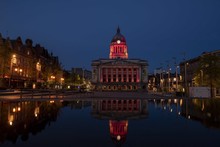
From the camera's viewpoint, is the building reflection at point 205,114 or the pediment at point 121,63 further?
the pediment at point 121,63

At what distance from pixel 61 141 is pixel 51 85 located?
107m

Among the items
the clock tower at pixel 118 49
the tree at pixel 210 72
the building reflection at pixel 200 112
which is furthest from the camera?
the clock tower at pixel 118 49

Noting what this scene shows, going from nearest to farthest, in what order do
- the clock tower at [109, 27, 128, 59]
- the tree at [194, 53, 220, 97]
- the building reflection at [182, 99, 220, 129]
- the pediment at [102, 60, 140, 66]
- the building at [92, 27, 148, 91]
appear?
the building reflection at [182, 99, 220, 129]
the tree at [194, 53, 220, 97]
the building at [92, 27, 148, 91]
the pediment at [102, 60, 140, 66]
the clock tower at [109, 27, 128, 59]

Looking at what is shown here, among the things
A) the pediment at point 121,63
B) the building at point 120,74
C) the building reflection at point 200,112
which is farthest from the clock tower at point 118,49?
the building reflection at point 200,112

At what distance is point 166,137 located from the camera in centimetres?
1203

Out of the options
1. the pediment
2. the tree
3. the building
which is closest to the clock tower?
the building

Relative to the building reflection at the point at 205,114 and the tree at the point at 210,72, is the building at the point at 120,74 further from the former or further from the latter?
the building reflection at the point at 205,114

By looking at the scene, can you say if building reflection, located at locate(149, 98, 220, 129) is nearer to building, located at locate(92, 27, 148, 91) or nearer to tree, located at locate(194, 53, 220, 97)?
tree, located at locate(194, 53, 220, 97)

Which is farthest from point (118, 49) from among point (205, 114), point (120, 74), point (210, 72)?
point (205, 114)

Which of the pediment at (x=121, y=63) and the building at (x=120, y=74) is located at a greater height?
the pediment at (x=121, y=63)

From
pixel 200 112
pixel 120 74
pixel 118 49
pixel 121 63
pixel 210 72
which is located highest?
pixel 118 49

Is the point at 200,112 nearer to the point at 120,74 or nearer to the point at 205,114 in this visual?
the point at 205,114

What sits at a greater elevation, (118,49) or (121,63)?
(118,49)

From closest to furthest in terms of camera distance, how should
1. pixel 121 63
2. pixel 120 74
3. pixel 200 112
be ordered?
pixel 200 112 → pixel 121 63 → pixel 120 74
